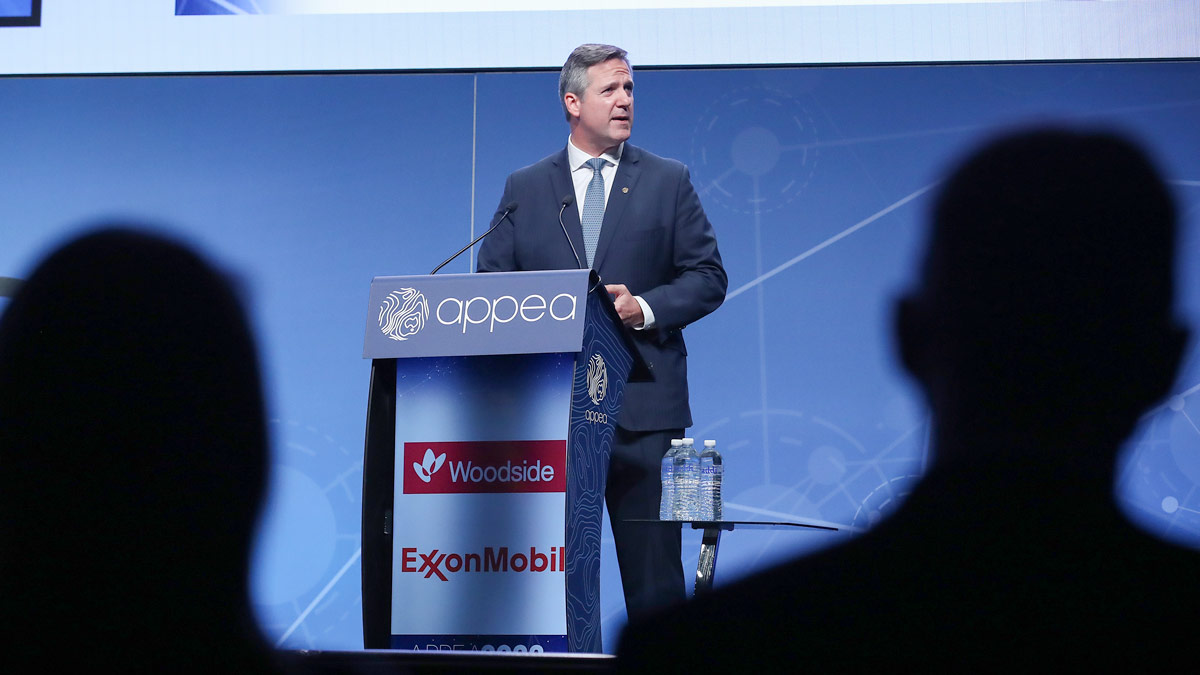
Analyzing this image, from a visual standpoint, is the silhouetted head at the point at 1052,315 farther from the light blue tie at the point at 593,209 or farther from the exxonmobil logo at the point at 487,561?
the light blue tie at the point at 593,209

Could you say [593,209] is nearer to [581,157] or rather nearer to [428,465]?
[581,157]

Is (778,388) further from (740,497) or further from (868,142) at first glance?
(868,142)

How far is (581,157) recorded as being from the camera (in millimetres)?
2752

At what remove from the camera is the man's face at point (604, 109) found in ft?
8.90

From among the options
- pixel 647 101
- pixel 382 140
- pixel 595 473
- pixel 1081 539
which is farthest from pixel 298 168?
pixel 1081 539

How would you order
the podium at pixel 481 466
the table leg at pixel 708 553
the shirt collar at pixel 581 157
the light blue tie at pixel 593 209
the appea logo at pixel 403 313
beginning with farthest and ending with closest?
the shirt collar at pixel 581 157 < the light blue tie at pixel 593 209 < the table leg at pixel 708 553 < the appea logo at pixel 403 313 < the podium at pixel 481 466

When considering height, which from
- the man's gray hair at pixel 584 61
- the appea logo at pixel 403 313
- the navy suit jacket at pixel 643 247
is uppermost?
the man's gray hair at pixel 584 61

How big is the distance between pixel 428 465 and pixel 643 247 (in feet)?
3.10

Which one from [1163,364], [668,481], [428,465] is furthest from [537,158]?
[1163,364]

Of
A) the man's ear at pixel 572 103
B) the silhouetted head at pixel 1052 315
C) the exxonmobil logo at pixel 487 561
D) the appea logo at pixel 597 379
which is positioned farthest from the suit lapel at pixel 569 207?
the silhouetted head at pixel 1052 315

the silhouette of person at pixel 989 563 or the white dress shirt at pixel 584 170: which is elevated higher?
the white dress shirt at pixel 584 170

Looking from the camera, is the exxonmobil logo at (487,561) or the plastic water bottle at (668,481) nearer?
the exxonmobil logo at (487,561)

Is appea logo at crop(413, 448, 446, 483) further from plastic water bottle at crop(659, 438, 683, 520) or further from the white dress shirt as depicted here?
the white dress shirt

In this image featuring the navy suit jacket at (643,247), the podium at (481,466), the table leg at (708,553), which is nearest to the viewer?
the podium at (481,466)
